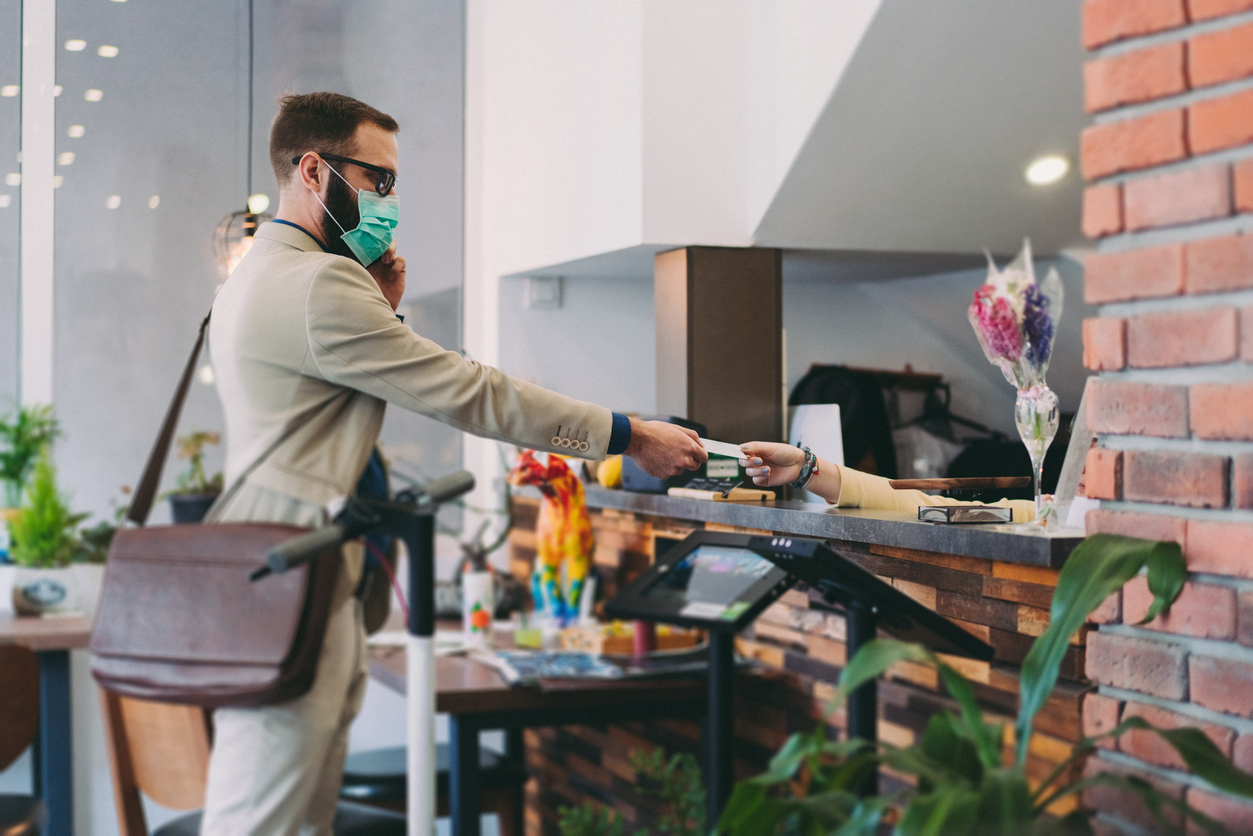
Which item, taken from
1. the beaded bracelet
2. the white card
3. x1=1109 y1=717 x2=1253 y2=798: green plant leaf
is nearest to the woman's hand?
the beaded bracelet

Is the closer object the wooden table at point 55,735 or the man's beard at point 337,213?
the man's beard at point 337,213

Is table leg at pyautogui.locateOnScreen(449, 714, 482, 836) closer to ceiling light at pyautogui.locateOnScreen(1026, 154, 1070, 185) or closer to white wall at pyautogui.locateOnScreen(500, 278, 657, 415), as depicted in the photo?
white wall at pyautogui.locateOnScreen(500, 278, 657, 415)

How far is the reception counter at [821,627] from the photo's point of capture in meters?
1.63

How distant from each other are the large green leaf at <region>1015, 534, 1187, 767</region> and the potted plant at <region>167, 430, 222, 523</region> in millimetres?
2721

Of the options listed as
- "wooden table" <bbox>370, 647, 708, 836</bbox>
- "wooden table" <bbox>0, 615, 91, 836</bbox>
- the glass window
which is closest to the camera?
"wooden table" <bbox>370, 647, 708, 836</bbox>

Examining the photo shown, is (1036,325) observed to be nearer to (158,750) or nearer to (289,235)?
(289,235)

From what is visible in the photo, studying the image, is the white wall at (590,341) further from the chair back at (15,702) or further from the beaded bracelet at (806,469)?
the chair back at (15,702)

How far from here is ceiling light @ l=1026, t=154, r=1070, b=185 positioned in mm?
3012

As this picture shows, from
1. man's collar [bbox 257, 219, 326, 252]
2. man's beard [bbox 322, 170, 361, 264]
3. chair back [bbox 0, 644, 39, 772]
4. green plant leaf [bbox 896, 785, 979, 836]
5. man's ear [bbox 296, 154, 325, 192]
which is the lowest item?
chair back [bbox 0, 644, 39, 772]

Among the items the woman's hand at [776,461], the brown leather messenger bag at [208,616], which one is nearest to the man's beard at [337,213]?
the brown leather messenger bag at [208,616]

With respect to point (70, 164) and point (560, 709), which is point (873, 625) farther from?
point (70, 164)

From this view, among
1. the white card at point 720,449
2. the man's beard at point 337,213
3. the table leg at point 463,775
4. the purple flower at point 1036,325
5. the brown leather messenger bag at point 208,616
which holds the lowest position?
the table leg at point 463,775

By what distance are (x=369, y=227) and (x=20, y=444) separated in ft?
7.08

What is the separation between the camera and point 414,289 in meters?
3.52
